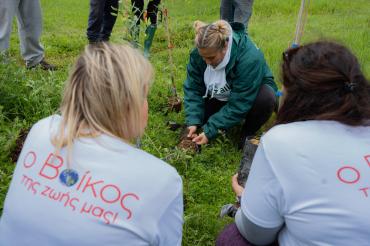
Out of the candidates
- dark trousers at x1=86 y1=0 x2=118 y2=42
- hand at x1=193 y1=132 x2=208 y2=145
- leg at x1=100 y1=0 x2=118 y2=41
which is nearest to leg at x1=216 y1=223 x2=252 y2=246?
hand at x1=193 y1=132 x2=208 y2=145

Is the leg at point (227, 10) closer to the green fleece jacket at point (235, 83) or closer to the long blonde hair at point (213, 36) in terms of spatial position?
the green fleece jacket at point (235, 83)

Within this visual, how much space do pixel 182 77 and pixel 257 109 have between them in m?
1.52

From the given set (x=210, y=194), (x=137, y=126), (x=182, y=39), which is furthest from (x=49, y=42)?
(x=137, y=126)

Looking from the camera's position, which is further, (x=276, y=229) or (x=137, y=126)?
(x=276, y=229)

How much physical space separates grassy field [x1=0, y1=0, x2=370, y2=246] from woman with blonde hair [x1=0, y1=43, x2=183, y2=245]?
3.01ft

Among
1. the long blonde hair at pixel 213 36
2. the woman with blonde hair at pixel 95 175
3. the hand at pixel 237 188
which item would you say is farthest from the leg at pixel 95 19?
the woman with blonde hair at pixel 95 175

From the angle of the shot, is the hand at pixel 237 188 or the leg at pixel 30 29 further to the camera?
the leg at pixel 30 29

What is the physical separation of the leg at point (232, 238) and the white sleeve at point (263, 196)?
0.77ft

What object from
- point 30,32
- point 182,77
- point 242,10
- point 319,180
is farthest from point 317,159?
point 242,10

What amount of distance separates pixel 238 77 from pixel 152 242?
7.06 ft

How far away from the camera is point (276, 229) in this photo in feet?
5.95

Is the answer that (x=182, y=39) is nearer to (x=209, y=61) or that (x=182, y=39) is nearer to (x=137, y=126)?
(x=209, y=61)

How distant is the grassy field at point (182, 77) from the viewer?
3014 millimetres

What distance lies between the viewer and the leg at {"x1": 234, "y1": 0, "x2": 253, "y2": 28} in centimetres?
550
